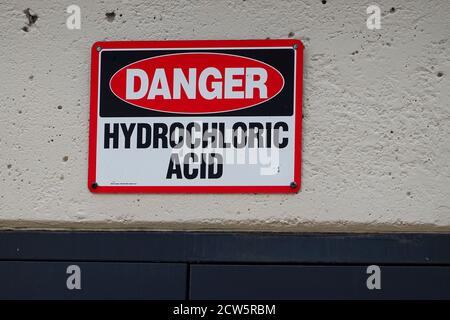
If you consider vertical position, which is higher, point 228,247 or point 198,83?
point 198,83

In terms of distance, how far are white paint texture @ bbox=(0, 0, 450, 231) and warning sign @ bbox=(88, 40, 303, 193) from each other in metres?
0.04

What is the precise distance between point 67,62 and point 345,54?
0.88 metres

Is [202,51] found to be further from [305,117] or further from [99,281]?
[99,281]

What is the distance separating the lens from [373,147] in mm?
2619

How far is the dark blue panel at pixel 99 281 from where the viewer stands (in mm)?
2605

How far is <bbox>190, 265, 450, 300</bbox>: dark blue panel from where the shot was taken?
2.54 metres

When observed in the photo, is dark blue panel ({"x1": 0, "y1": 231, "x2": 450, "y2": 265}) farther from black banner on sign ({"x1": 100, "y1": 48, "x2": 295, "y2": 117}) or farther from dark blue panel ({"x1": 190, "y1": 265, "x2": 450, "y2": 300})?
black banner on sign ({"x1": 100, "y1": 48, "x2": 295, "y2": 117})

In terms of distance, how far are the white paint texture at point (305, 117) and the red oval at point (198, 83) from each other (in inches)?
3.3

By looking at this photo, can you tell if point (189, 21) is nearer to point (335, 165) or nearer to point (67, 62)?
point (67, 62)

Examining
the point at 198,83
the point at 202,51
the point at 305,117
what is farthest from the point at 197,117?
the point at 305,117

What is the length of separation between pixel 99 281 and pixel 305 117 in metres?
0.80

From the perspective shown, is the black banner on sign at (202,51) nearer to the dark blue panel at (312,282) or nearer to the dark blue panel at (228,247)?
the dark blue panel at (228,247)

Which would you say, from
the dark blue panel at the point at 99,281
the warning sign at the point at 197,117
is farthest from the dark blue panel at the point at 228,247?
the warning sign at the point at 197,117

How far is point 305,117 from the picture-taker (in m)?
2.64
